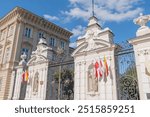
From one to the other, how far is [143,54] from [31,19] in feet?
65.9

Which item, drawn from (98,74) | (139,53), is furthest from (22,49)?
(139,53)

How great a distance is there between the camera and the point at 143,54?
31.4 feet

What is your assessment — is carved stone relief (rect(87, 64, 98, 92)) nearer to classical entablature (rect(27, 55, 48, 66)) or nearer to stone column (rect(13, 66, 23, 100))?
classical entablature (rect(27, 55, 48, 66))

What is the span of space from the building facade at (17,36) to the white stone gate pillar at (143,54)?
640 inches

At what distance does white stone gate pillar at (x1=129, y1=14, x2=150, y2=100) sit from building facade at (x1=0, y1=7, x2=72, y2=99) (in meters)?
16.2

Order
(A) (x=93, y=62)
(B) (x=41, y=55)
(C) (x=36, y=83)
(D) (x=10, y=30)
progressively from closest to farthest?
1. (A) (x=93, y=62)
2. (C) (x=36, y=83)
3. (B) (x=41, y=55)
4. (D) (x=10, y=30)

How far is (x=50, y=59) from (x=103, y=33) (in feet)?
18.1

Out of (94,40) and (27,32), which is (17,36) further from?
(94,40)

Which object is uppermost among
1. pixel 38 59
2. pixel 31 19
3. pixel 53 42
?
pixel 31 19

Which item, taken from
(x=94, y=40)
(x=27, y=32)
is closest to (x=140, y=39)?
(x=94, y=40)

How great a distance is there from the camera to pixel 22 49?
2423 centimetres

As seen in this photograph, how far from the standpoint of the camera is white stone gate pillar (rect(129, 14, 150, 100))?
353 inches

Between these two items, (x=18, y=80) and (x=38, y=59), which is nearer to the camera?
(x=38, y=59)

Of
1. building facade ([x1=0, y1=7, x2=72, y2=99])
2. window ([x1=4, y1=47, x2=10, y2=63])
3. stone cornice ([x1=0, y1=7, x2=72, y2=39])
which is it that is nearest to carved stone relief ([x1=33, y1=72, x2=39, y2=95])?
building facade ([x1=0, y1=7, x2=72, y2=99])
